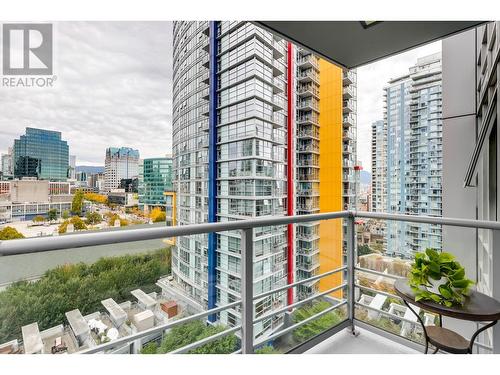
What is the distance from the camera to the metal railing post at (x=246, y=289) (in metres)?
1.47

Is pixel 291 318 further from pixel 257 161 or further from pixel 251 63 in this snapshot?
pixel 251 63

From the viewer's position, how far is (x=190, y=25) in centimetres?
413

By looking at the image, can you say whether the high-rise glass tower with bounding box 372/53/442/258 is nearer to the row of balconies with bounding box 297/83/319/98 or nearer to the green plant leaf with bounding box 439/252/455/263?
the green plant leaf with bounding box 439/252/455/263

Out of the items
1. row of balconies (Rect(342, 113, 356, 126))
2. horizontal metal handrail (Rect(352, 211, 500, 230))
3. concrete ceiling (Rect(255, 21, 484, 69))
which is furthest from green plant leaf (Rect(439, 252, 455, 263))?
row of balconies (Rect(342, 113, 356, 126))

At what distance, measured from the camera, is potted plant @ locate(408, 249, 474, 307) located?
1.25m

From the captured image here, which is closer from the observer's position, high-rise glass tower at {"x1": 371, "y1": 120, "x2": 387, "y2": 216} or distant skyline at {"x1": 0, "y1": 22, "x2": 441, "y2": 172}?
distant skyline at {"x1": 0, "y1": 22, "x2": 441, "y2": 172}

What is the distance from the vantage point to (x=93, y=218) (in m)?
3.09

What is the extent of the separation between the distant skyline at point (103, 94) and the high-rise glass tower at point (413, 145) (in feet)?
11.0

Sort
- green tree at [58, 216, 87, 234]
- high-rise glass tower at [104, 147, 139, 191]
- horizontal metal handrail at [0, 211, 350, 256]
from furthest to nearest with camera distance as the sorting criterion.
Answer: high-rise glass tower at [104, 147, 139, 191] < green tree at [58, 216, 87, 234] < horizontal metal handrail at [0, 211, 350, 256]

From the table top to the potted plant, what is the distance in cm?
3

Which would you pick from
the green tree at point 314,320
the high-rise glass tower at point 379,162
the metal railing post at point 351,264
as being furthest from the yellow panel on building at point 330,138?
the green tree at point 314,320
